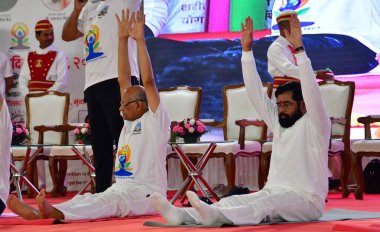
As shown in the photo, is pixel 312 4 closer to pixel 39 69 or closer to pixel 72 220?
pixel 39 69

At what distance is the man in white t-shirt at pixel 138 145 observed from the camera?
15.8 feet

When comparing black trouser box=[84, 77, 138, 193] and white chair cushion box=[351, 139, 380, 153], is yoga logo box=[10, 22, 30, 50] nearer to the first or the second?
white chair cushion box=[351, 139, 380, 153]

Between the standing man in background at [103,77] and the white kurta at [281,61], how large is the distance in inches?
92.3

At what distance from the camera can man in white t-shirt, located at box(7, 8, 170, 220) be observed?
4.82 metres

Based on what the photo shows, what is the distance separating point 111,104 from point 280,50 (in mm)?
2825

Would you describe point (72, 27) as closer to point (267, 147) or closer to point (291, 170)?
point (291, 170)

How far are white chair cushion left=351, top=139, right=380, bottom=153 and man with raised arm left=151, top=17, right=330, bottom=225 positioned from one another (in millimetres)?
3024

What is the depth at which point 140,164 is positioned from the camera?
16.2 feet

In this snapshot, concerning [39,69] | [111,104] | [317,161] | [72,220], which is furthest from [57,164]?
[317,161]

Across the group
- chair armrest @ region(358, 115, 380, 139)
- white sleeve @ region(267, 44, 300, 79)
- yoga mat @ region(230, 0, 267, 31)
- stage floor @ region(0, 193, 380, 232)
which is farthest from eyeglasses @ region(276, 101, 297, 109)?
yoga mat @ region(230, 0, 267, 31)

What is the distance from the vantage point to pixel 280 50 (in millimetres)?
7668

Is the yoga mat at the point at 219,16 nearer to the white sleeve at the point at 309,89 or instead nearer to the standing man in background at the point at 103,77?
the standing man in background at the point at 103,77

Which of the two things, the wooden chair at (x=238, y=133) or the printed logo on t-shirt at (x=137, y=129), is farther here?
the wooden chair at (x=238, y=133)

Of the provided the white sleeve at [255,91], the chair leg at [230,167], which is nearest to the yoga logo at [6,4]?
the chair leg at [230,167]
